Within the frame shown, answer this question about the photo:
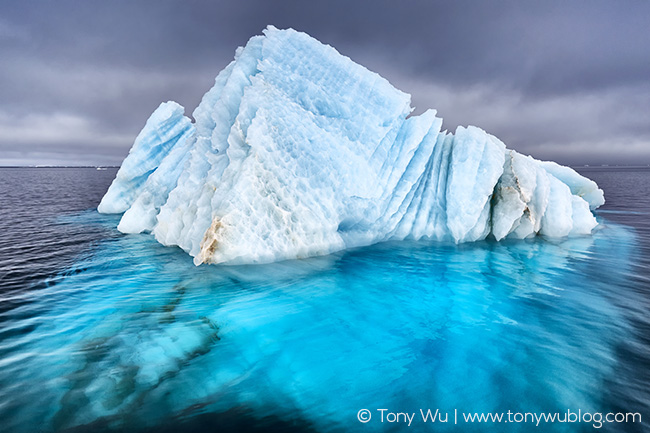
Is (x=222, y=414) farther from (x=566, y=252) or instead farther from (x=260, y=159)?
(x=566, y=252)

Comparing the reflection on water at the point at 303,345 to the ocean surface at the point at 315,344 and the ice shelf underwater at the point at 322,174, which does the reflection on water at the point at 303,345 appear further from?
the ice shelf underwater at the point at 322,174

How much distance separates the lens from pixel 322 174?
9.76 meters

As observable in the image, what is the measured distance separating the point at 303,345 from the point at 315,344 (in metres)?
0.19

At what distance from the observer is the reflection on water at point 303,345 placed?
3.84m

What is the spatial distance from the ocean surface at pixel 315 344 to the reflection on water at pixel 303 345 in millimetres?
27

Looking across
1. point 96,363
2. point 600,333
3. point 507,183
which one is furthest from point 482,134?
point 96,363

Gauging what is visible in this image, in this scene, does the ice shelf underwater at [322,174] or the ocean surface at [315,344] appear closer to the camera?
the ocean surface at [315,344]

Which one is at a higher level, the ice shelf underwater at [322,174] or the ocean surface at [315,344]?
the ice shelf underwater at [322,174]

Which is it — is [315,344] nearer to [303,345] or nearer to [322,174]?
[303,345]

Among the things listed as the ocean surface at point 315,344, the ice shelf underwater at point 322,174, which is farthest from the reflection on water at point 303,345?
the ice shelf underwater at point 322,174

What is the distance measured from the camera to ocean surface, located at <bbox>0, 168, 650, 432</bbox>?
378cm

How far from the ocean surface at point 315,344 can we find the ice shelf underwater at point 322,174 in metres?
1.33

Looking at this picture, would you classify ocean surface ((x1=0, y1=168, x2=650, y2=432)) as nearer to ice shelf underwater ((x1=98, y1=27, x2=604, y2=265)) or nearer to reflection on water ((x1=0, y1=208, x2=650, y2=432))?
reflection on water ((x1=0, y1=208, x2=650, y2=432))

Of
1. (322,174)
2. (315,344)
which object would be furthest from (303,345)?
(322,174)
